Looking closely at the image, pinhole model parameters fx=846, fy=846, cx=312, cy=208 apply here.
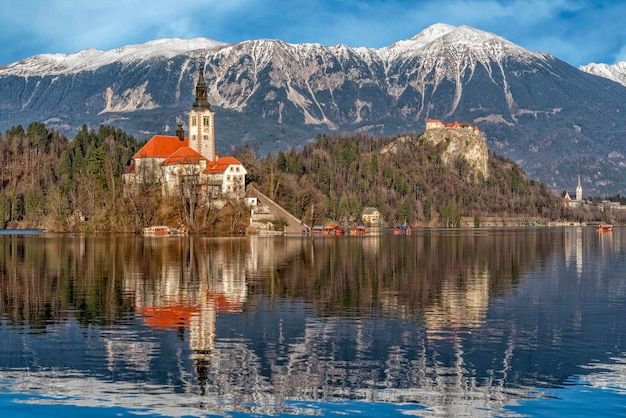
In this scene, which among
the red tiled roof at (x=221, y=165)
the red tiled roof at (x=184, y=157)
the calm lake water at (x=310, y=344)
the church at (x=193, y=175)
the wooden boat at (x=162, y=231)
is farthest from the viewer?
the red tiled roof at (x=184, y=157)

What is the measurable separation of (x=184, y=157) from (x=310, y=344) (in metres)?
159

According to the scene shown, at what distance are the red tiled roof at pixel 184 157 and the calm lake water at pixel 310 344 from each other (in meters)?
121

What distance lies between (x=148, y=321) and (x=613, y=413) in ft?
81.0

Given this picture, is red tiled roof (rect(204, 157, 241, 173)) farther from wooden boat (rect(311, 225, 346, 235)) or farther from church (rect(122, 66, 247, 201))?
wooden boat (rect(311, 225, 346, 235))

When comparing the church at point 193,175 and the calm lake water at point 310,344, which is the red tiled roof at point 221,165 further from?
the calm lake water at point 310,344

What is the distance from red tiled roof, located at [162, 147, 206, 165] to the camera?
190625 millimetres

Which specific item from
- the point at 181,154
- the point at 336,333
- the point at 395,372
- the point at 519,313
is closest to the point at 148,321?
the point at 336,333

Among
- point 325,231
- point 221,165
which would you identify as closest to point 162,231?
point 221,165

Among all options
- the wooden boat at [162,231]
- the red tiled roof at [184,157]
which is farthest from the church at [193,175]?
the wooden boat at [162,231]

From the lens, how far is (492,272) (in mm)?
74562

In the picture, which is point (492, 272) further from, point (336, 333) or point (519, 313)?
point (336, 333)

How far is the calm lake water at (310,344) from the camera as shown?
28.0m

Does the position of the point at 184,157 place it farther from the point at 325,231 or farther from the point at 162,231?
the point at 325,231

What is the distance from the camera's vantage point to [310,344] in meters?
37.4
